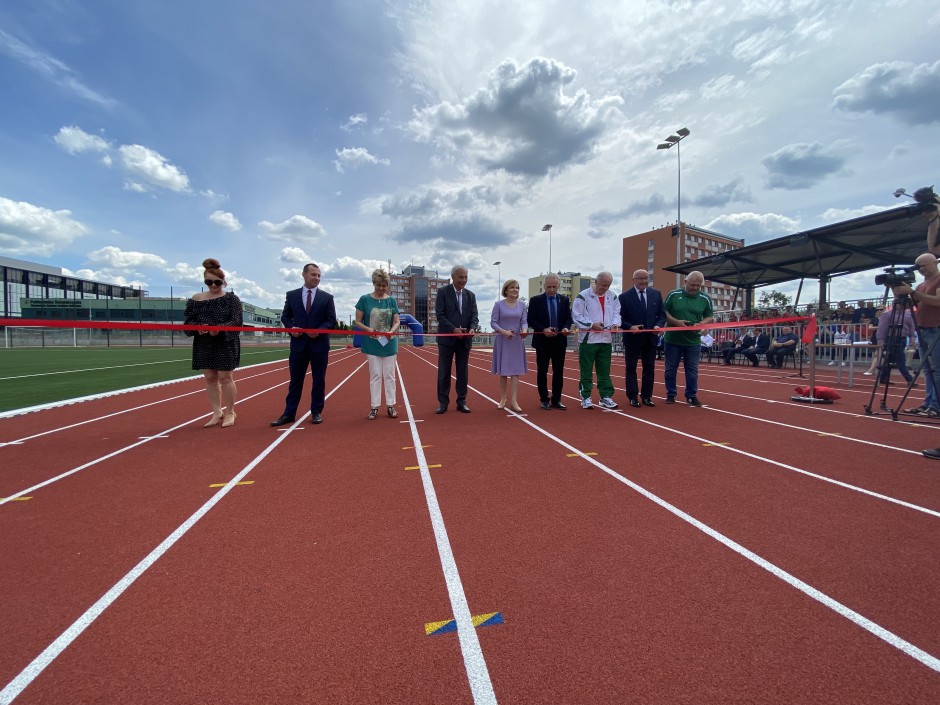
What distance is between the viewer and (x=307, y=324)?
18.9 feet

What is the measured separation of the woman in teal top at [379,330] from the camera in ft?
19.5

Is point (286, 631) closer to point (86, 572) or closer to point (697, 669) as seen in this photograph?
point (86, 572)

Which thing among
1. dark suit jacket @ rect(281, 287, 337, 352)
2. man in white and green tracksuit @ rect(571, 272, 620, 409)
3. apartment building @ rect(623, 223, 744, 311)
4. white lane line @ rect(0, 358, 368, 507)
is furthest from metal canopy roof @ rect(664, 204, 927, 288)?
apartment building @ rect(623, 223, 744, 311)

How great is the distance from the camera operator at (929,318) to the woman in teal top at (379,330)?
20.2 ft

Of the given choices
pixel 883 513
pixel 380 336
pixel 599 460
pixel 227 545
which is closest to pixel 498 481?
pixel 599 460

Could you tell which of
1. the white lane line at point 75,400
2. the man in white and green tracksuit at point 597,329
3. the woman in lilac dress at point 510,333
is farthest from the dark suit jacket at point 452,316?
the white lane line at point 75,400

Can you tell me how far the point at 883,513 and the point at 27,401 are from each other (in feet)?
37.1

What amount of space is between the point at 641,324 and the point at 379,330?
4.10 meters

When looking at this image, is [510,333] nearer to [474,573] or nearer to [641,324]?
[641,324]

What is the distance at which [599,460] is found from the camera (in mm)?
3928

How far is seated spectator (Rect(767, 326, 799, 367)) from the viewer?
13.5 meters

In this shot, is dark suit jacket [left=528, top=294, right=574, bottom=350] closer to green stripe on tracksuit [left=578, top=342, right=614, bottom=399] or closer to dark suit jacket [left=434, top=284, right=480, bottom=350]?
green stripe on tracksuit [left=578, top=342, right=614, bottom=399]

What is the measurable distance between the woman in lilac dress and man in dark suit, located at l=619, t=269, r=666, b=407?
5.64ft

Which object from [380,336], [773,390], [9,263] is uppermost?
[9,263]
